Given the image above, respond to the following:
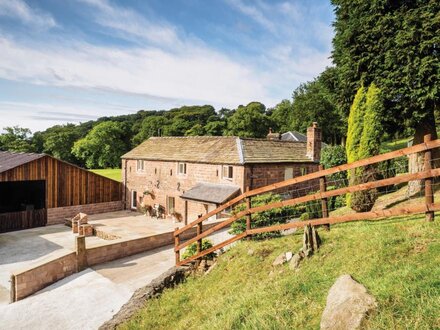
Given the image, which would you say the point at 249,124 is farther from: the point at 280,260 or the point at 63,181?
the point at 280,260

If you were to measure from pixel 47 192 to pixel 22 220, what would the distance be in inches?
105

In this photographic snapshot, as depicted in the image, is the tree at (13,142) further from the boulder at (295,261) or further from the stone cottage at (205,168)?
the boulder at (295,261)

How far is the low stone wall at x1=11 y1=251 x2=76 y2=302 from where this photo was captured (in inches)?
416

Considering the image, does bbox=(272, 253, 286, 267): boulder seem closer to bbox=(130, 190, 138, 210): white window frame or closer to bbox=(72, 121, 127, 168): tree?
bbox=(130, 190, 138, 210): white window frame

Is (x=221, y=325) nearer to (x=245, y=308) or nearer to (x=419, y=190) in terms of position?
(x=245, y=308)

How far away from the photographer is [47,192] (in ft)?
79.3

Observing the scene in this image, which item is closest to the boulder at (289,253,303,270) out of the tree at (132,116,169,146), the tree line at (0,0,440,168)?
the tree line at (0,0,440,168)

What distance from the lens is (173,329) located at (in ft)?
21.4

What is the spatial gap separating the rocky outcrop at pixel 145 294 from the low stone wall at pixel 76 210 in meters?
19.0

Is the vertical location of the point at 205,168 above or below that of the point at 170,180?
above

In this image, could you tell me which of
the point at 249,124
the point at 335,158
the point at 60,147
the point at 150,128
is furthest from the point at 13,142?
the point at 335,158

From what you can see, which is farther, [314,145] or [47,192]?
[314,145]

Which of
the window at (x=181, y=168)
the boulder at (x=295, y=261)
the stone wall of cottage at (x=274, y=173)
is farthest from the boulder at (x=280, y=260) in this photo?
the window at (x=181, y=168)

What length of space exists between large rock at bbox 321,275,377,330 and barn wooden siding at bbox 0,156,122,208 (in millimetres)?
23848
